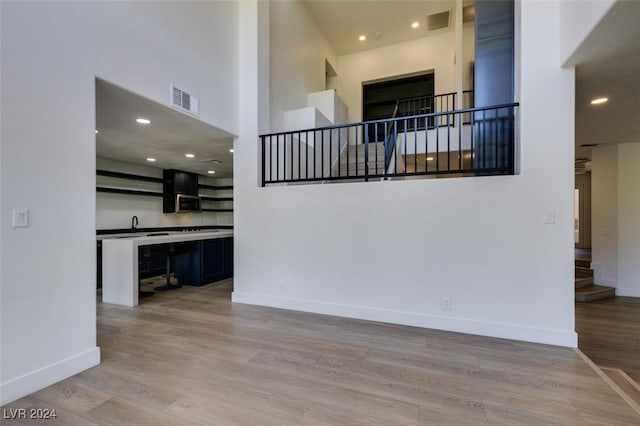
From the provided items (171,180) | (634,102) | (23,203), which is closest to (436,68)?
(634,102)

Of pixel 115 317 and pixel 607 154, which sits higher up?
pixel 607 154

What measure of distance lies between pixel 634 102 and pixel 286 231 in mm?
4568

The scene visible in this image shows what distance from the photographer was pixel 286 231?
12.9 ft

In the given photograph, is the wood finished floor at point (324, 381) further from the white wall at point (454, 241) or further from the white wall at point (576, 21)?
the white wall at point (576, 21)

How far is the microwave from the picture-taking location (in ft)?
22.9

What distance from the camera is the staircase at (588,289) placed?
15.7 ft

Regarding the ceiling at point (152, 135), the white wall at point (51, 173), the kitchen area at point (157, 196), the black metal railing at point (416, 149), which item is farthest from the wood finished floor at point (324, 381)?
the ceiling at point (152, 135)

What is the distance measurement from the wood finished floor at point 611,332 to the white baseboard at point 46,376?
14.9 feet

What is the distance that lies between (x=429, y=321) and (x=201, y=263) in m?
3.89

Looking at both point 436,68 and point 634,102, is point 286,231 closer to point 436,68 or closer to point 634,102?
point 634,102

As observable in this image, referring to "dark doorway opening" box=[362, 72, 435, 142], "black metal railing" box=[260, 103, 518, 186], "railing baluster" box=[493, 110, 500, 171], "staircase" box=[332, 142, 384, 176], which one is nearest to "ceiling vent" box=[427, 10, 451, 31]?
"dark doorway opening" box=[362, 72, 435, 142]

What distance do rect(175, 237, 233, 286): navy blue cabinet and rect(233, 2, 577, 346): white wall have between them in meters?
1.61

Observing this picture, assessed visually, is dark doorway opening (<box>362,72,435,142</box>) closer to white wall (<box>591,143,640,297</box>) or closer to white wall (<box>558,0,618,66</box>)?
white wall (<box>591,143,640,297</box>)

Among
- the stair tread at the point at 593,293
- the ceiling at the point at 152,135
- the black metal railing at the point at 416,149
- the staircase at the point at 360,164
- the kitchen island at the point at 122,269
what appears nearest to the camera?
the ceiling at the point at 152,135
